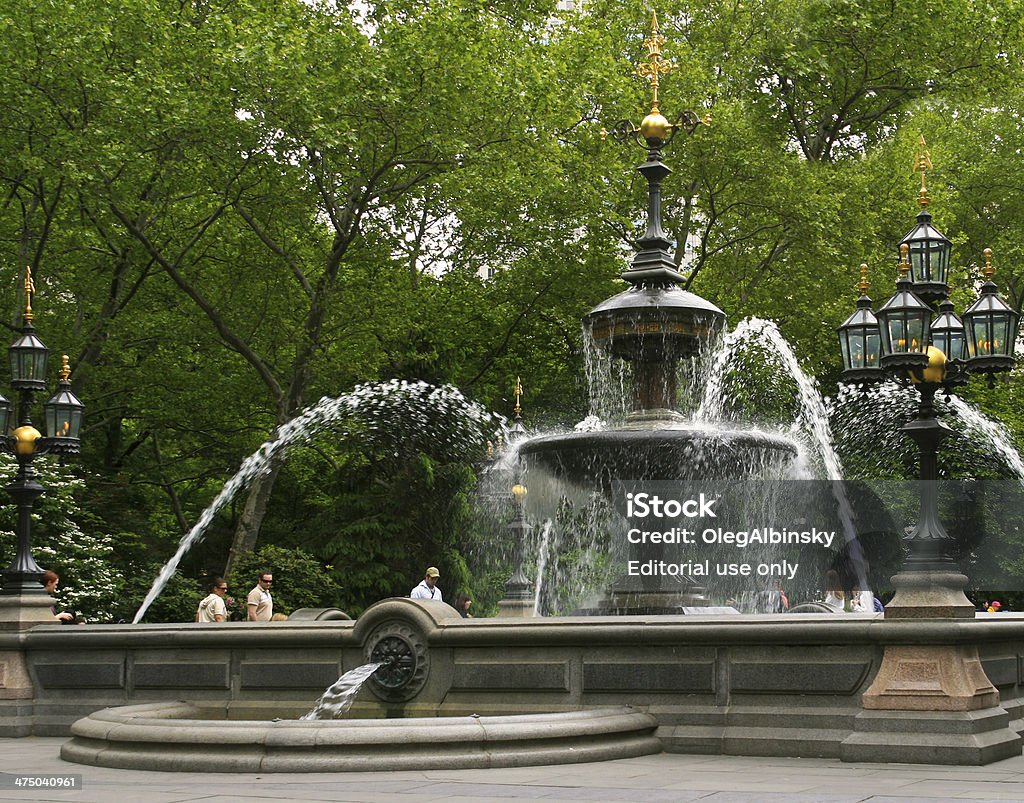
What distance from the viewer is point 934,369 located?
497 inches

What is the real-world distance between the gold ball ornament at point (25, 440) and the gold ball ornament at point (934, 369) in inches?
396

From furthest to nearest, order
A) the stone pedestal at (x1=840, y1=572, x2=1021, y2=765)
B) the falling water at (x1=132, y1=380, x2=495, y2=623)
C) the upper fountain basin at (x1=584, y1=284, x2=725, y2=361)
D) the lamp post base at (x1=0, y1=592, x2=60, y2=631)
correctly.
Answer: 1. the falling water at (x1=132, y1=380, x2=495, y2=623)
2. the lamp post base at (x1=0, y1=592, x2=60, y2=631)
3. the upper fountain basin at (x1=584, y1=284, x2=725, y2=361)
4. the stone pedestal at (x1=840, y1=572, x2=1021, y2=765)

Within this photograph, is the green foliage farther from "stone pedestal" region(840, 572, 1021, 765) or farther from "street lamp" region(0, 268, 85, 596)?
"stone pedestal" region(840, 572, 1021, 765)

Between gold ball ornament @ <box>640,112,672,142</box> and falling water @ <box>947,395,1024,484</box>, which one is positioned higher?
gold ball ornament @ <box>640,112,672,142</box>

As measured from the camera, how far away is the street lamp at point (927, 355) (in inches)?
428

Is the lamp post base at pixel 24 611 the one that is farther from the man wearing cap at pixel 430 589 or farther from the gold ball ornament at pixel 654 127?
the gold ball ornament at pixel 654 127

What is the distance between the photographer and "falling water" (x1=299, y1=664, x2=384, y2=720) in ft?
39.2

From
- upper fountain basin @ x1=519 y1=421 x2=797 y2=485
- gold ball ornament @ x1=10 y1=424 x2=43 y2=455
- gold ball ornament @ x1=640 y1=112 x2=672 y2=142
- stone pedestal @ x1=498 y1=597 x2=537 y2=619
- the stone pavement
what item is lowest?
the stone pavement

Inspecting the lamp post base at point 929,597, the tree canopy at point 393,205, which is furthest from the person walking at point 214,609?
the lamp post base at point 929,597

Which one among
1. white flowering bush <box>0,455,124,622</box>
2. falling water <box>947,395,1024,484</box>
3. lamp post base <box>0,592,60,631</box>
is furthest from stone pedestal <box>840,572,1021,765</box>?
white flowering bush <box>0,455,124,622</box>

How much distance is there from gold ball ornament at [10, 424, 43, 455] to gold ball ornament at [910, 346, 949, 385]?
33.0 feet

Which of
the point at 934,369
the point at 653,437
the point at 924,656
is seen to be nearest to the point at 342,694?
the point at 653,437

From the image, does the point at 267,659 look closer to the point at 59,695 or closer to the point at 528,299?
the point at 59,695

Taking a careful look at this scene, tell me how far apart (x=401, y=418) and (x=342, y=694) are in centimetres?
2460
